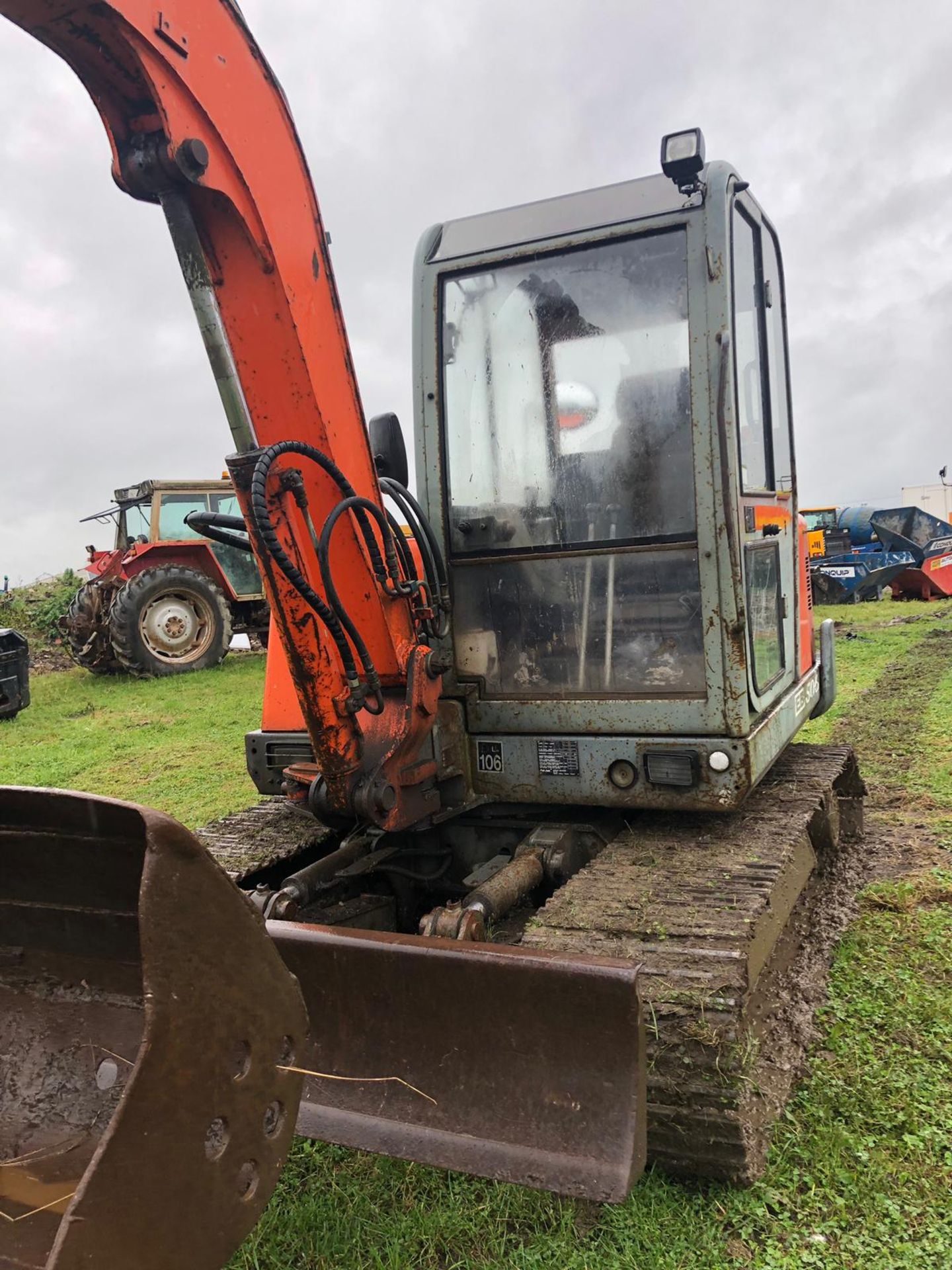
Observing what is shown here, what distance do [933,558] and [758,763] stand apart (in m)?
15.3

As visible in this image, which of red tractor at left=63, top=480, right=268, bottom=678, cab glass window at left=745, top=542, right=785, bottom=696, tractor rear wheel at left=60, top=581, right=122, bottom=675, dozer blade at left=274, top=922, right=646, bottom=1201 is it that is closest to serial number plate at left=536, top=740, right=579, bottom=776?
cab glass window at left=745, top=542, right=785, bottom=696

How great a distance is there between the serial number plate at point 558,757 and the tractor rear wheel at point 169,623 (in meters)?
9.49

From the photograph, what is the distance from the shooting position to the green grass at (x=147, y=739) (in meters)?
6.83

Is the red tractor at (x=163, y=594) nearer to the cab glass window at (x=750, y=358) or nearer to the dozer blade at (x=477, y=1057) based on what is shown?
the cab glass window at (x=750, y=358)

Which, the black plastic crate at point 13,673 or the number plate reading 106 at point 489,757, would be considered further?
the black plastic crate at point 13,673

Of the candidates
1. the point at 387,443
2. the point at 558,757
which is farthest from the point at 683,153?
the point at 558,757

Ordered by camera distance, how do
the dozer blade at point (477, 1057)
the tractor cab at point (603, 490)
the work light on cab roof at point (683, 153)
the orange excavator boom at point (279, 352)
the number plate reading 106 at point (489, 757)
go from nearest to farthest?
the dozer blade at point (477, 1057)
the orange excavator boom at point (279, 352)
the work light on cab roof at point (683, 153)
the tractor cab at point (603, 490)
the number plate reading 106 at point (489, 757)

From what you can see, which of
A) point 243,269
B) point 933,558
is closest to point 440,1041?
point 243,269

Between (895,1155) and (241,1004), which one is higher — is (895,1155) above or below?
below

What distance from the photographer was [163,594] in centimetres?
1202

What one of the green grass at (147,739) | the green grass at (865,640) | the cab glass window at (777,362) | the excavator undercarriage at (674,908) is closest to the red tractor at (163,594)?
the green grass at (147,739)

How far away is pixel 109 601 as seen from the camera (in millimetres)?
12438

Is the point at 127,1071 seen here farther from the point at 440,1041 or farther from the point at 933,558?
the point at 933,558

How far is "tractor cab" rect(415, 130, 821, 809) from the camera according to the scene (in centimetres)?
296
